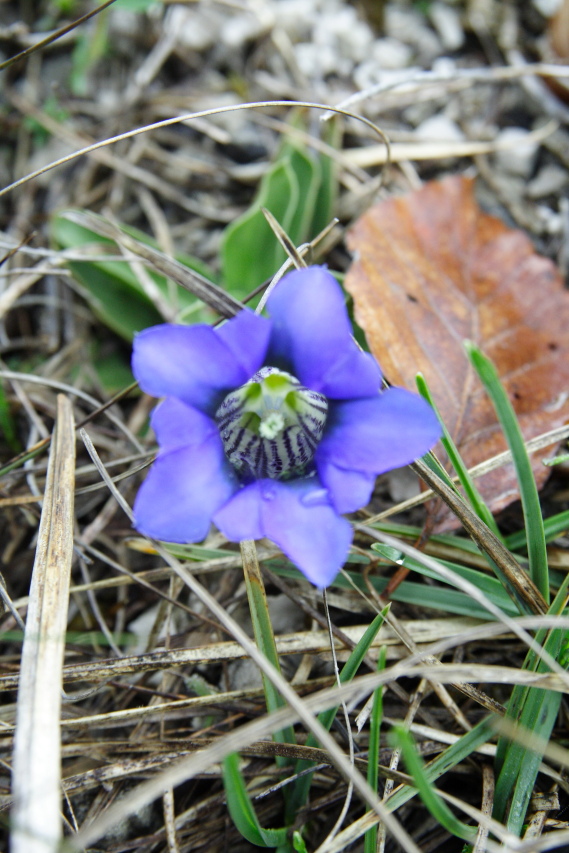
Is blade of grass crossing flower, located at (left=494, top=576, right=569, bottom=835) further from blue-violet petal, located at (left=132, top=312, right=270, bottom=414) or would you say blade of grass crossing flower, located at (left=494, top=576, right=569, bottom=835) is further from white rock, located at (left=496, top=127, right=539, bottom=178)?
white rock, located at (left=496, top=127, right=539, bottom=178)

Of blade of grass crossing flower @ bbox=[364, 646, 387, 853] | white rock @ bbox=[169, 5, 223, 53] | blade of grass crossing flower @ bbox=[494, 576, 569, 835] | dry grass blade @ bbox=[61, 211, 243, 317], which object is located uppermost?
white rock @ bbox=[169, 5, 223, 53]

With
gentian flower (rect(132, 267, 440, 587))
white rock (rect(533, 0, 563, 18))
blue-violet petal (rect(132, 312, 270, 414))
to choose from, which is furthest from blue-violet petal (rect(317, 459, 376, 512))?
white rock (rect(533, 0, 563, 18))

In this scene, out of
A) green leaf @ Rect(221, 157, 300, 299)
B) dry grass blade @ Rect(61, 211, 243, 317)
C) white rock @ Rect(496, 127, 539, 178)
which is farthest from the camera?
white rock @ Rect(496, 127, 539, 178)

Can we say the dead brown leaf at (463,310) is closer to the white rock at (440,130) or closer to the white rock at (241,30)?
the white rock at (440,130)

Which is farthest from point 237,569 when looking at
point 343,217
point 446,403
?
point 343,217

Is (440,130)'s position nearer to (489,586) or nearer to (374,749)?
(489,586)

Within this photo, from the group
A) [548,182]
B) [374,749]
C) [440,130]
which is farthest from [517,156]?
[374,749]
